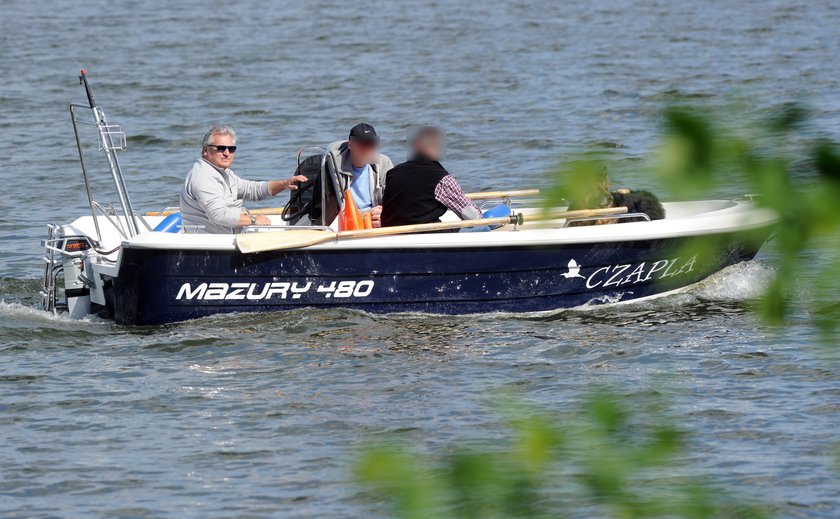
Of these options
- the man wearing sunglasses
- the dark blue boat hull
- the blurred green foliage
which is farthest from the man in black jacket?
the blurred green foliage

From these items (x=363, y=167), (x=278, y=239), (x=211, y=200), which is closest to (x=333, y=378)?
(x=278, y=239)

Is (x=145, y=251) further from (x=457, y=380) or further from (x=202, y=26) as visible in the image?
(x=202, y=26)

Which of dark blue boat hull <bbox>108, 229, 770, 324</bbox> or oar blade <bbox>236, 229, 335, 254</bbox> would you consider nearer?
oar blade <bbox>236, 229, 335, 254</bbox>

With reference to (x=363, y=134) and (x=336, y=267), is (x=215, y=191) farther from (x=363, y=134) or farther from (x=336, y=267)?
(x=363, y=134)

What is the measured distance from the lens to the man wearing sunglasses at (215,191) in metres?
8.45

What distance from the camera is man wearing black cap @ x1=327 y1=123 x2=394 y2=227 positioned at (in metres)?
8.73

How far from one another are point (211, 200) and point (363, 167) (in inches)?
42.3

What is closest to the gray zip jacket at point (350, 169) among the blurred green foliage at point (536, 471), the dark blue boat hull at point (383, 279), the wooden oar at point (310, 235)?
the wooden oar at point (310, 235)

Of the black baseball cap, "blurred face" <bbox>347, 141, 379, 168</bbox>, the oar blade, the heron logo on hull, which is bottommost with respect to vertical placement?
the heron logo on hull

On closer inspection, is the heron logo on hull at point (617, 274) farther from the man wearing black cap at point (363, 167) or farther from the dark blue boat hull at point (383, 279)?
the man wearing black cap at point (363, 167)

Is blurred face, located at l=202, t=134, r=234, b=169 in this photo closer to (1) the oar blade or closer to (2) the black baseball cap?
(1) the oar blade

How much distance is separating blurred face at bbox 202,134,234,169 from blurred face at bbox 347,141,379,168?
79 cm

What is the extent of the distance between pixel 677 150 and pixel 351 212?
726cm

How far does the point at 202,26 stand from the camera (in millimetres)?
33344
